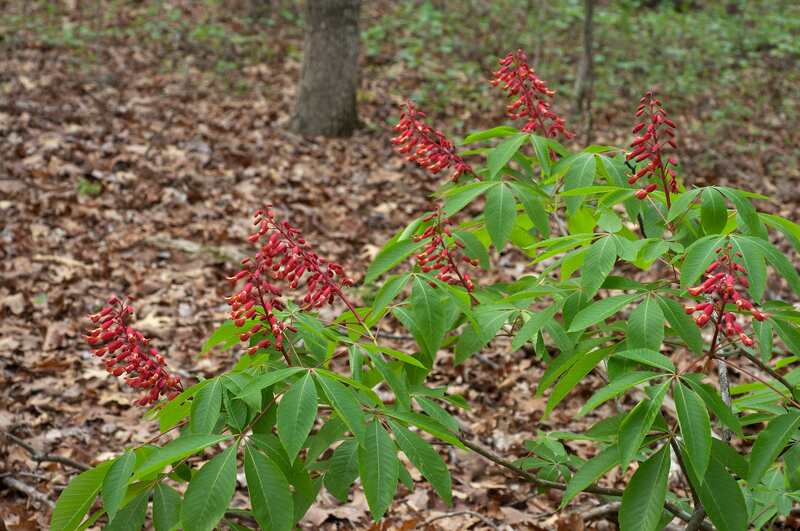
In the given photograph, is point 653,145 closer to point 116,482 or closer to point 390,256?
point 390,256

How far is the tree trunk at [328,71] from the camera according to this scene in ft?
28.1

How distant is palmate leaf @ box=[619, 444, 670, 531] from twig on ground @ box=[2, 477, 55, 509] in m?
2.39

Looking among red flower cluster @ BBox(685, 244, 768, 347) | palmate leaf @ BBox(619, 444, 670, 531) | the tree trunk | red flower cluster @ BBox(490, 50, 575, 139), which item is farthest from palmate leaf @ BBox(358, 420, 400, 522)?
the tree trunk

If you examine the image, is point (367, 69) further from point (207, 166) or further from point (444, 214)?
point (444, 214)

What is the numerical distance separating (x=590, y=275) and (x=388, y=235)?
5140mm

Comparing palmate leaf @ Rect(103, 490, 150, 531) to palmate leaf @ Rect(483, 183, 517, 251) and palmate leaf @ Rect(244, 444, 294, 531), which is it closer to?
palmate leaf @ Rect(244, 444, 294, 531)

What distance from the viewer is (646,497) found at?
175 cm

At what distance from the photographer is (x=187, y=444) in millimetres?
1575

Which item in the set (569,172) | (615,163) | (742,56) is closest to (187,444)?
(569,172)

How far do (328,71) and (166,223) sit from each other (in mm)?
3005

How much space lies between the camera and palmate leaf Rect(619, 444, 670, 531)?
1731mm

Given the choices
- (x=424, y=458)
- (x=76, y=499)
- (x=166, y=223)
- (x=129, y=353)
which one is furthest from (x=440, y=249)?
(x=166, y=223)

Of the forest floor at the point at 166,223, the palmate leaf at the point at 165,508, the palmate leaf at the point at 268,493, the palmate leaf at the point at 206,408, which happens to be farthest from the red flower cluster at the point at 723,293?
the forest floor at the point at 166,223

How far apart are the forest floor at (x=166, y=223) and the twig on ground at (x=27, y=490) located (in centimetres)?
3
